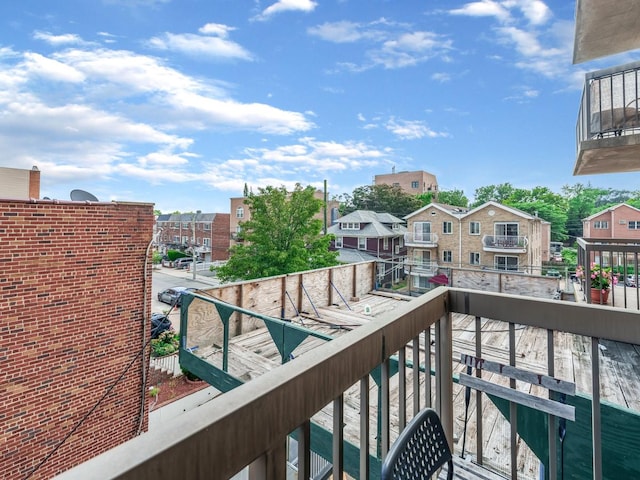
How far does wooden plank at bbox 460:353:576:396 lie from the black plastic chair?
0.49m

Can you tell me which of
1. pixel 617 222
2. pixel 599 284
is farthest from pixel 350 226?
pixel 599 284

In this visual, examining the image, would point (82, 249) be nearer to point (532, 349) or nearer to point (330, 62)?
point (532, 349)

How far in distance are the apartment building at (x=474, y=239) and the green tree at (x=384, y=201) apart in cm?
1270

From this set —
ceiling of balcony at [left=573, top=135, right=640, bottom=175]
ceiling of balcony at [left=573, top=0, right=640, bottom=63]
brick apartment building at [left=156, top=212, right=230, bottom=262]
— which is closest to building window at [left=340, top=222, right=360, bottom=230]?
brick apartment building at [left=156, top=212, right=230, bottom=262]

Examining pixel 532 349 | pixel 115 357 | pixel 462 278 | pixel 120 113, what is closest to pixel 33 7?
pixel 120 113

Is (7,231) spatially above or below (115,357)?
above

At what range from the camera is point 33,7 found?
9.77 metres

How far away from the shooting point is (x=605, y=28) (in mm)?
3361

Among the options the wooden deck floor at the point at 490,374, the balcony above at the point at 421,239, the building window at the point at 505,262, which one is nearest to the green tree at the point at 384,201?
the balcony above at the point at 421,239

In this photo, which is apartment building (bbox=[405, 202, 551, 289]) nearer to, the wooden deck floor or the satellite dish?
the wooden deck floor

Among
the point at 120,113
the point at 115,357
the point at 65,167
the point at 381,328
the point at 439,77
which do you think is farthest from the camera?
the point at 439,77

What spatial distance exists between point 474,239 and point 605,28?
14747mm

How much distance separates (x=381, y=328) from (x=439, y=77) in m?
23.8

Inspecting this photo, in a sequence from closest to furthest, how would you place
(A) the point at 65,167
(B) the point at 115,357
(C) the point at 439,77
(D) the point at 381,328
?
(D) the point at 381,328 → (B) the point at 115,357 → (A) the point at 65,167 → (C) the point at 439,77
